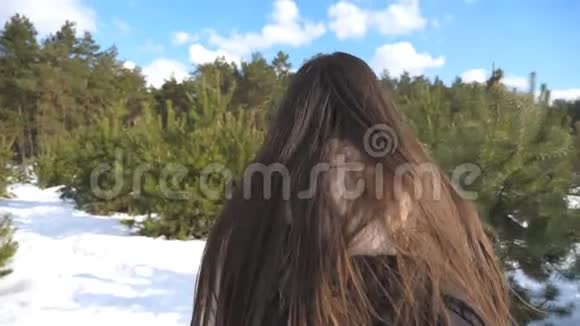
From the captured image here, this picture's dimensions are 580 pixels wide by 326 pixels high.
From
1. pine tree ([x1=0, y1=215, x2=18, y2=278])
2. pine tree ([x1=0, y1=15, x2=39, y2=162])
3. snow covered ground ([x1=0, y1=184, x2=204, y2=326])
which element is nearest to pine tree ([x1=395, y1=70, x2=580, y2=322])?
snow covered ground ([x1=0, y1=184, x2=204, y2=326])

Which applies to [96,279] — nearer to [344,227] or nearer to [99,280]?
[99,280]

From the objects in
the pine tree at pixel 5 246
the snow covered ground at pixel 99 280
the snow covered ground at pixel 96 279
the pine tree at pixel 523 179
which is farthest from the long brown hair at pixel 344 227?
the pine tree at pixel 5 246

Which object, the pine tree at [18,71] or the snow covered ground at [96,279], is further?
the pine tree at [18,71]

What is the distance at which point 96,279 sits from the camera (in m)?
4.90

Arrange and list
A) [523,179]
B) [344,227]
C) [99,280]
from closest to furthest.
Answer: [344,227], [523,179], [99,280]

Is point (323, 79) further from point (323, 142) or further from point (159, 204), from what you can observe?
point (159, 204)

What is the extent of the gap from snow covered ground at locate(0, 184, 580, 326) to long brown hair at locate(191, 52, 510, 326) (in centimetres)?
291

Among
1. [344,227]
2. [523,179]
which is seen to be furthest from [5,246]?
[344,227]

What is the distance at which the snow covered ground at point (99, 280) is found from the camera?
3.78 m

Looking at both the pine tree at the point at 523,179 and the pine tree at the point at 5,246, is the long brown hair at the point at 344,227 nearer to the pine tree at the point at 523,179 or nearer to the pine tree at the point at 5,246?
the pine tree at the point at 523,179

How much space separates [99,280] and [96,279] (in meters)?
0.04

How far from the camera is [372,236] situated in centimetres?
84

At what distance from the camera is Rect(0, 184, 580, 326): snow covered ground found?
12.4ft

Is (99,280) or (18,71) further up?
(18,71)
